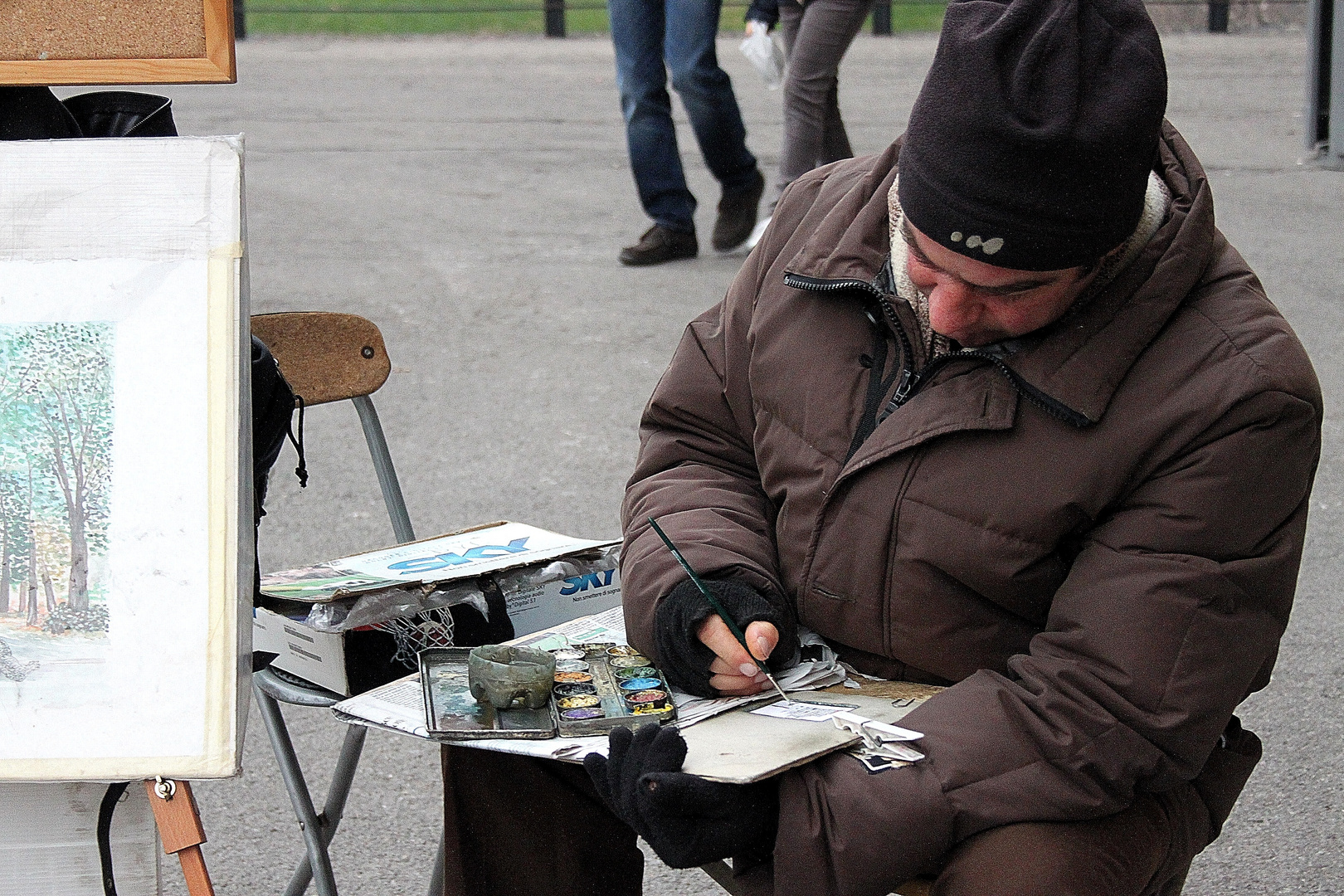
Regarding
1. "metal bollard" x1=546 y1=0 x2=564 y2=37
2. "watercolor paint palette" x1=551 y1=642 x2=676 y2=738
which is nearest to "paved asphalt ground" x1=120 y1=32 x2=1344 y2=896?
"watercolor paint palette" x1=551 y1=642 x2=676 y2=738

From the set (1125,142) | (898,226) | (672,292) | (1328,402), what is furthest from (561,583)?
(672,292)

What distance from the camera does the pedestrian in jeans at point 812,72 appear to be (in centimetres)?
514

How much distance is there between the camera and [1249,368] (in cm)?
151

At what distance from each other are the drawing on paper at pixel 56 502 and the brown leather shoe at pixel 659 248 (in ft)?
14.2

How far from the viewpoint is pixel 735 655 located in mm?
1682

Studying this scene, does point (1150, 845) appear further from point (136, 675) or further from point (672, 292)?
point (672, 292)

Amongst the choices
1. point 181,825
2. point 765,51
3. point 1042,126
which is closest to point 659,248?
point 765,51

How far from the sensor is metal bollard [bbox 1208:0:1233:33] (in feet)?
36.8

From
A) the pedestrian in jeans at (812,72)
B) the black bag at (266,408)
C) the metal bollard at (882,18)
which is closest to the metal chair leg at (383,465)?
the black bag at (266,408)

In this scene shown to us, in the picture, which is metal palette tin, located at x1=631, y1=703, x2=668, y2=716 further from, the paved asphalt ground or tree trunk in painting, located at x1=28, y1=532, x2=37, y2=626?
tree trunk in painting, located at x1=28, y1=532, x2=37, y2=626

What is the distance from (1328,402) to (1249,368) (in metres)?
3.09

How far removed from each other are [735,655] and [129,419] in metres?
0.68

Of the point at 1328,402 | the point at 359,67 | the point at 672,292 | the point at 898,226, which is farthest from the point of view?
the point at 359,67

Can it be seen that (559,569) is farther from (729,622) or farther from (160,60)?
(160,60)
